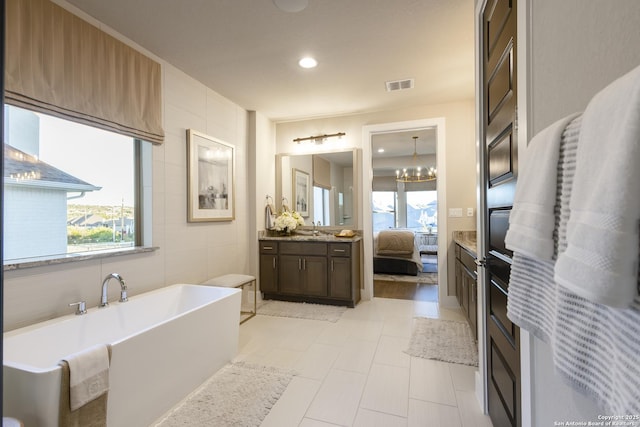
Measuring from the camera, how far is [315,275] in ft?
12.1

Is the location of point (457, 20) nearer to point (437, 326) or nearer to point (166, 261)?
point (437, 326)

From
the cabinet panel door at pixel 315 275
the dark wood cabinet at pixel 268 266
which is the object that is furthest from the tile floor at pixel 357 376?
the dark wood cabinet at pixel 268 266

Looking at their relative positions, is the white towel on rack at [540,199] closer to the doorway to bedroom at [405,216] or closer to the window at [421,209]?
the doorway to bedroom at [405,216]

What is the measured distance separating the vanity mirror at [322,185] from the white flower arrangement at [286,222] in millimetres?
286

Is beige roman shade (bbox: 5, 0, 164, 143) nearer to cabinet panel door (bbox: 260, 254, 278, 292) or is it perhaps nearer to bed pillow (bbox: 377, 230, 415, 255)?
cabinet panel door (bbox: 260, 254, 278, 292)

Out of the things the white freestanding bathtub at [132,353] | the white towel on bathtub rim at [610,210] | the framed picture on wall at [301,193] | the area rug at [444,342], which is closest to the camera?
the white towel on bathtub rim at [610,210]

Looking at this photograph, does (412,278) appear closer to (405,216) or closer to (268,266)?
(268,266)

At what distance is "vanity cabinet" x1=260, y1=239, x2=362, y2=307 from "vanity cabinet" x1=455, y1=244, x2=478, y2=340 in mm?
1215

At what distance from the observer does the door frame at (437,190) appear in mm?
3670

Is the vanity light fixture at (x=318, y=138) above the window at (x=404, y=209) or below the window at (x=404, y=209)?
above

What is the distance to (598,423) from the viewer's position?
0.58 metres

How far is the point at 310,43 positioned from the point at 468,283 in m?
2.57

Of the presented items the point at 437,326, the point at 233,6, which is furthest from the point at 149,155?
the point at 437,326

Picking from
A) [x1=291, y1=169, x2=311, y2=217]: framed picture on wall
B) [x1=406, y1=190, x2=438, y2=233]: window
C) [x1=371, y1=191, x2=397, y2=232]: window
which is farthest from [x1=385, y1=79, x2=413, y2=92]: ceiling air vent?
[x1=406, y1=190, x2=438, y2=233]: window
